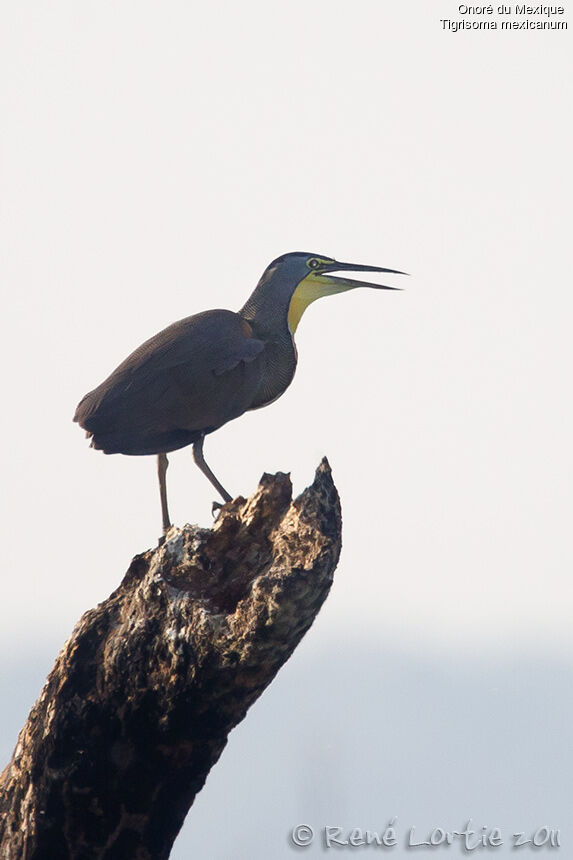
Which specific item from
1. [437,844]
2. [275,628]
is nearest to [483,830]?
[437,844]

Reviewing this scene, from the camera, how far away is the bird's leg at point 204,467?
12.4 m

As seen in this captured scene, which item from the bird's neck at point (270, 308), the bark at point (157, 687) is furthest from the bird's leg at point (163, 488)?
the bark at point (157, 687)

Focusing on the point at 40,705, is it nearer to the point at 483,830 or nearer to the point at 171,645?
the point at 171,645

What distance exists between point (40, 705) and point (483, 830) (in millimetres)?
3976

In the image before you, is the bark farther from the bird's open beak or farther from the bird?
the bird's open beak

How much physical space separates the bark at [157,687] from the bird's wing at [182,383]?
8.33ft

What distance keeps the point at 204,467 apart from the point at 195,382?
65 cm

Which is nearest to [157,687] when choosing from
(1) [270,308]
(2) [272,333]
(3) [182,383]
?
(3) [182,383]

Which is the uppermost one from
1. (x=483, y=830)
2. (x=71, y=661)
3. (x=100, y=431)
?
(x=100, y=431)

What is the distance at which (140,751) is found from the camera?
354 inches

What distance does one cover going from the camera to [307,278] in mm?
13719

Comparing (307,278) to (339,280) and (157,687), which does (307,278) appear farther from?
(157,687)

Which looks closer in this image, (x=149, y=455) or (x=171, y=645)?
(x=171, y=645)

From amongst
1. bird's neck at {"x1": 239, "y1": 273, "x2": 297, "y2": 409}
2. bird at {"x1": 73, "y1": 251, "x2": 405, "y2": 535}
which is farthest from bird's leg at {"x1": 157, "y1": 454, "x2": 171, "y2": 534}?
bird's neck at {"x1": 239, "y1": 273, "x2": 297, "y2": 409}
